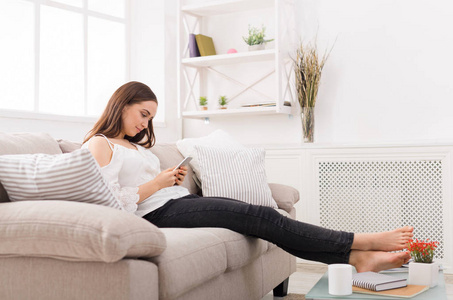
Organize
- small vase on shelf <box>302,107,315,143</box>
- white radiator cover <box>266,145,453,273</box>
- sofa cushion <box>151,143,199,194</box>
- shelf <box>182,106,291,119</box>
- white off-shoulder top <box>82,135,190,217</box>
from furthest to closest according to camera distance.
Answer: shelf <box>182,106,291,119</box> → small vase on shelf <box>302,107,315,143</box> → white radiator cover <box>266,145,453,273</box> → sofa cushion <box>151,143,199,194</box> → white off-shoulder top <box>82,135,190,217</box>

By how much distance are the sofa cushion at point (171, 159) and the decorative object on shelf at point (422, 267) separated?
4.01 ft

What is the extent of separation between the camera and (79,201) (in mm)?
1689

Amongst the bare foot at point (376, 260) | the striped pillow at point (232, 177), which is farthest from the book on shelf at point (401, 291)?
the striped pillow at point (232, 177)

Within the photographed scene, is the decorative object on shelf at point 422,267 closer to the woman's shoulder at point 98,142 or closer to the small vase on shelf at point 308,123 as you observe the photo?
the woman's shoulder at point 98,142

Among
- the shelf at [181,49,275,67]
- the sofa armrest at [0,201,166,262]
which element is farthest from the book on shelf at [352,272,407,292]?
the shelf at [181,49,275,67]

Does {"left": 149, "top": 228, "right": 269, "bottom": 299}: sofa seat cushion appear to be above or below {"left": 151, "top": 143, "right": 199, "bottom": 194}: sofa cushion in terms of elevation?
below

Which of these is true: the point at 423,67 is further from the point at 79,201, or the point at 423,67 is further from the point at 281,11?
the point at 79,201

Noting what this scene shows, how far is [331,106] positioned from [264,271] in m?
1.88

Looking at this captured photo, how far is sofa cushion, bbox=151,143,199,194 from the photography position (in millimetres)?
2756

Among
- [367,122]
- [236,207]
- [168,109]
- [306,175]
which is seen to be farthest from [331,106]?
[236,207]

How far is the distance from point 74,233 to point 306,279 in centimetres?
211

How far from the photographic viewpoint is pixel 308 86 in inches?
152

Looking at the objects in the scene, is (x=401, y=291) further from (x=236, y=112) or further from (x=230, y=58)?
(x=230, y=58)

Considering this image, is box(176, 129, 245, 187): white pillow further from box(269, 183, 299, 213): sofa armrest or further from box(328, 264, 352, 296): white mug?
box(328, 264, 352, 296): white mug
